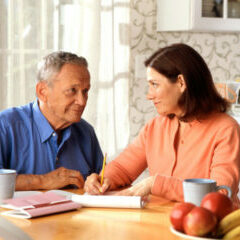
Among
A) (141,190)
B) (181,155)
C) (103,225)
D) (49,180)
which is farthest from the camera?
(181,155)

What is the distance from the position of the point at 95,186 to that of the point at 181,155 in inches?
15.7

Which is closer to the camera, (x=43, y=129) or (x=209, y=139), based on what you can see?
(x=209, y=139)

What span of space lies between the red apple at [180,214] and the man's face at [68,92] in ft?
3.40

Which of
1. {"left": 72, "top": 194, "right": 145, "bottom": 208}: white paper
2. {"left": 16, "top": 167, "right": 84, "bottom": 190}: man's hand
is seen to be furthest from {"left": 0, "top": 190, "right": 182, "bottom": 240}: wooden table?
{"left": 16, "top": 167, "right": 84, "bottom": 190}: man's hand

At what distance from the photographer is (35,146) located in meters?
2.11

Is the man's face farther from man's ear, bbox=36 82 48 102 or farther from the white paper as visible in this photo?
the white paper

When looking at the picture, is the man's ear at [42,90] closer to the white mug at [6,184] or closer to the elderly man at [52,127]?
the elderly man at [52,127]

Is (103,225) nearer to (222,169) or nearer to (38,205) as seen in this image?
(38,205)

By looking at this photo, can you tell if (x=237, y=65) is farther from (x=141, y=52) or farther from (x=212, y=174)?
(x=212, y=174)

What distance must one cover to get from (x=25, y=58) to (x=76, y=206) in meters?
1.73

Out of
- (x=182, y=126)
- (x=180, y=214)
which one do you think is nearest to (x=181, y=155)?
(x=182, y=126)

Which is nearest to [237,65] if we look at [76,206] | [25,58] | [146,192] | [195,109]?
[25,58]

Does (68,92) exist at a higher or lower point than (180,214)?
higher

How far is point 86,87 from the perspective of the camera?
7.16 feet
